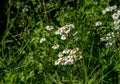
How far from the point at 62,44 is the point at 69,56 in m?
0.41

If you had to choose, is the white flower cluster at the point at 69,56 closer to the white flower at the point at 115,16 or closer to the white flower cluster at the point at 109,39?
the white flower cluster at the point at 109,39

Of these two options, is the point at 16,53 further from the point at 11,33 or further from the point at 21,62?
the point at 11,33

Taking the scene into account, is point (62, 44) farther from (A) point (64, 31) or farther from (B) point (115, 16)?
(B) point (115, 16)

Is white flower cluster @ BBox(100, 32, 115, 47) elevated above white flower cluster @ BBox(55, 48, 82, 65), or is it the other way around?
white flower cluster @ BBox(100, 32, 115, 47)

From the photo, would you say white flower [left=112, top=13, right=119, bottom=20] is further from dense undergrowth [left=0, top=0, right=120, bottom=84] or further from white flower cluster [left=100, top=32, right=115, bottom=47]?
white flower cluster [left=100, top=32, right=115, bottom=47]

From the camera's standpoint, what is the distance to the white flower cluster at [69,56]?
328cm

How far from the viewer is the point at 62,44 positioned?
3729mm

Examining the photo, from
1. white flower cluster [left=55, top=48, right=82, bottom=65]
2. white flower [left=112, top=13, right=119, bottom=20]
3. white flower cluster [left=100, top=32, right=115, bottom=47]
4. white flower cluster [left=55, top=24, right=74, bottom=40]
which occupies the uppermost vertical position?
white flower [left=112, top=13, right=119, bottom=20]

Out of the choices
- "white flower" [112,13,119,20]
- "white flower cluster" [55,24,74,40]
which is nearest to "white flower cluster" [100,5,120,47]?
"white flower" [112,13,119,20]

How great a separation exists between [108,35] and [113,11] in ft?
1.59

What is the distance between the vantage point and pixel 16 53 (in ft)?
12.7

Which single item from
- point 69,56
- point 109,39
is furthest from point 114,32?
point 69,56

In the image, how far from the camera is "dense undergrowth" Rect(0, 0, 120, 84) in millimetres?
3305

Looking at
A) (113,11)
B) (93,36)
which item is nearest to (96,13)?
(113,11)
